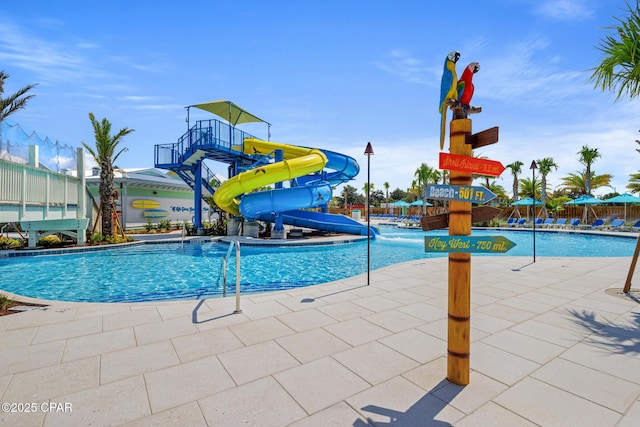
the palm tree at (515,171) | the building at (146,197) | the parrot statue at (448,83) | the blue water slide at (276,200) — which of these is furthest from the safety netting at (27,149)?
the palm tree at (515,171)

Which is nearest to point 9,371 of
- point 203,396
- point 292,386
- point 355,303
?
point 203,396

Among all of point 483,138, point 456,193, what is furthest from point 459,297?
point 483,138

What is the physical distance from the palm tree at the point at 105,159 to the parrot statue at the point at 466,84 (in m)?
17.2

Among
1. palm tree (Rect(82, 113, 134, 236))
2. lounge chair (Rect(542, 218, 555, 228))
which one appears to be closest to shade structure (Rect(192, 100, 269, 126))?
palm tree (Rect(82, 113, 134, 236))

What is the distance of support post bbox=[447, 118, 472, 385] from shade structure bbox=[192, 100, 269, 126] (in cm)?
1750

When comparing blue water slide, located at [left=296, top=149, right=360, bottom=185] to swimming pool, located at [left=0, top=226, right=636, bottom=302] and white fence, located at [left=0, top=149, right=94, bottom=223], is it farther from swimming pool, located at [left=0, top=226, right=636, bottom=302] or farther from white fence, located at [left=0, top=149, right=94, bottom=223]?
white fence, located at [left=0, top=149, right=94, bottom=223]

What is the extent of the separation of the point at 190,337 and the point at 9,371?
A: 1654 millimetres

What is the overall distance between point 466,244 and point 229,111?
703 inches

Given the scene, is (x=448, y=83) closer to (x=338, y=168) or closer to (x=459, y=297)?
(x=459, y=297)

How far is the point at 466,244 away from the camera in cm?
278

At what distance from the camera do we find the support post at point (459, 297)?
2852 millimetres

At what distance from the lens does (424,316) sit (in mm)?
4668

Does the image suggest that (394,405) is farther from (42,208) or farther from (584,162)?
(584,162)

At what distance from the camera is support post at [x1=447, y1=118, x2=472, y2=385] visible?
2852 millimetres
